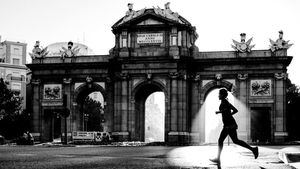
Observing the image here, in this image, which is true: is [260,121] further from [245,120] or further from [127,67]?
[127,67]

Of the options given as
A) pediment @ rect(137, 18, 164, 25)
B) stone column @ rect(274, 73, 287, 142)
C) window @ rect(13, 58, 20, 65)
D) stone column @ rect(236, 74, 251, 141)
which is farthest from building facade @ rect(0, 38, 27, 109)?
stone column @ rect(274, 73, 287, 142)

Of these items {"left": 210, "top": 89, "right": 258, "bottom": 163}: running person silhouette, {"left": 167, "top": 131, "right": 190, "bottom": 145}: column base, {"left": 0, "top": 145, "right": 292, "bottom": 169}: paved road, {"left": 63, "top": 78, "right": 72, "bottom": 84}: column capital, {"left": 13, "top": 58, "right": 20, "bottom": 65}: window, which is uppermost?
{"left": 13, "top": 58, "right": 20, "bottom": 65}: window

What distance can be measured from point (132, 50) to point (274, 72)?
49.0ft

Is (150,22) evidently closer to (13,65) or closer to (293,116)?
(293,116)

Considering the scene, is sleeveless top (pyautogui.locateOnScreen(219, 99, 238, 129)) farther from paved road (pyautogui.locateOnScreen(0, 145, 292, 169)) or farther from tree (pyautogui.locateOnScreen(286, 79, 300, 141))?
tree (pyautogui.locateOnScreen(286, 79, 300, 141))

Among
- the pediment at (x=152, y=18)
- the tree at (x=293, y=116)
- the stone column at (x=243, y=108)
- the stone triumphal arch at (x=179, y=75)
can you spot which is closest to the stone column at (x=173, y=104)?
the stone triumphal arch at (x=179, y=75)

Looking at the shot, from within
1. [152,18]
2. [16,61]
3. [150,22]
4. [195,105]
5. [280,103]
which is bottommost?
[195,105]

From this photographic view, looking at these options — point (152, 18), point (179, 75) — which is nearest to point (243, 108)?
point (179, 75)

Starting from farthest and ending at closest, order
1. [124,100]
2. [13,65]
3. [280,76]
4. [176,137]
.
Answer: [13,65] < [124,100] < [280,76] < [176,137]

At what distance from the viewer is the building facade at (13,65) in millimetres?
123000

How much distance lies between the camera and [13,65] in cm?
12444

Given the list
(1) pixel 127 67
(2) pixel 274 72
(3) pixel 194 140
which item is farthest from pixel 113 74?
(2) pixel 274 72

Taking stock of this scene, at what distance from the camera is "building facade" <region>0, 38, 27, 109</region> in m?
123

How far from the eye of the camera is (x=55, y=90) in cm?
6925
